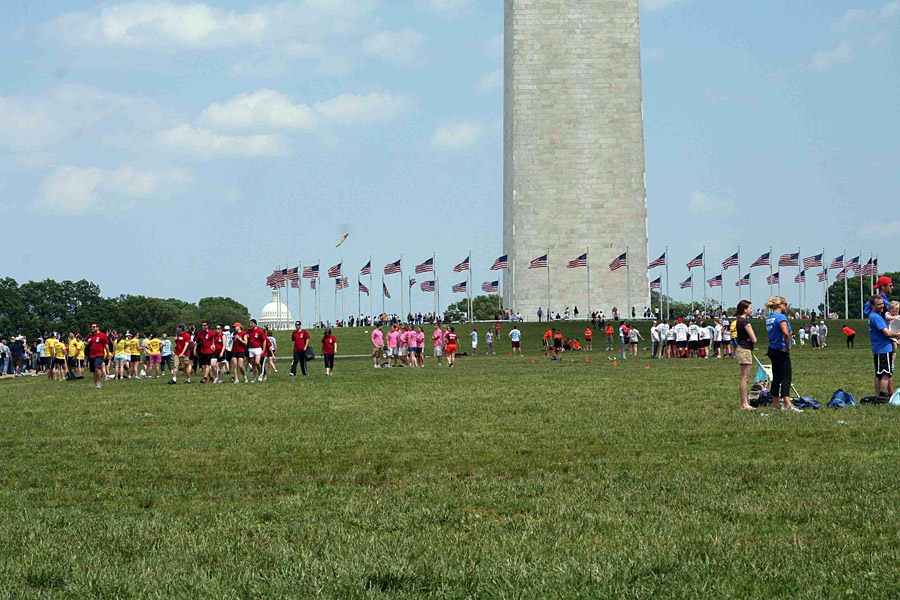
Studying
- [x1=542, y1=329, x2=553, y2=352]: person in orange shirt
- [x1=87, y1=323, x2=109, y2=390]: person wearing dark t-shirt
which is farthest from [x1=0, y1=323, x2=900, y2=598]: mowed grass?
[x1=542, y1=329, x2=553, y2=352]: person in orange shirt

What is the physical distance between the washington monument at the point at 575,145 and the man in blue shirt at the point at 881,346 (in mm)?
64615

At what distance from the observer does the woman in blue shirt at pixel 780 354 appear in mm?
14445

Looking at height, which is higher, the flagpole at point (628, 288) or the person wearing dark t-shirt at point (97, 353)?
the flagpole at point (628, 288)

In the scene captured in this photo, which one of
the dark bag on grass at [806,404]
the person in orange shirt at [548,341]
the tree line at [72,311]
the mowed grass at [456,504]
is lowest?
the mowed grass at [456,504]

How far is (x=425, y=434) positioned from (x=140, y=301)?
103699 mm

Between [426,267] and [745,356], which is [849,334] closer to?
[426,267]

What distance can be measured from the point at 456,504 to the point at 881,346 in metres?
9.11

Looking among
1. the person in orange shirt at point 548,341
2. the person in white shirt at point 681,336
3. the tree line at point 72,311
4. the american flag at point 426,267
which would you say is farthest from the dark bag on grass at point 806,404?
the tree line at point 72,311

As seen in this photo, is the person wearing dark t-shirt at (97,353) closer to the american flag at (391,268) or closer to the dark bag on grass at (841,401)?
the dark bag on grass at (841,401)

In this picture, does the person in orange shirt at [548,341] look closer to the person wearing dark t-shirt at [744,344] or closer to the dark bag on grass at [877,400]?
the person wearing dark t-shirt at [744,344]

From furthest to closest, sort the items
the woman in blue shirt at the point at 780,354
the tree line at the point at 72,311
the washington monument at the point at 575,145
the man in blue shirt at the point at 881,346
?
1. the tree line at the point at 72,311
2. the washington monument at the point at 575,145
3. the man in blue shirt at the point at 881,346
4. the woman in blue shirt at the point at 780,354

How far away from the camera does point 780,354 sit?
14641mm

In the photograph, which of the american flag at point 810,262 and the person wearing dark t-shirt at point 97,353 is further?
the american flag at point 810,262

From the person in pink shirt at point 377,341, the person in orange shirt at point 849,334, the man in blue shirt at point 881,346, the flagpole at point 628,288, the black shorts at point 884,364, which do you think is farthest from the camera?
the flagpole at point 628,288
